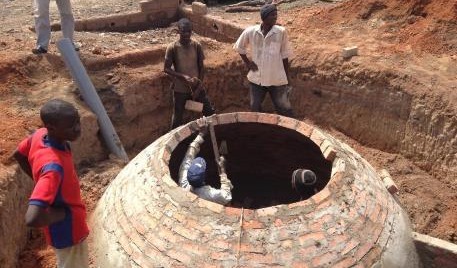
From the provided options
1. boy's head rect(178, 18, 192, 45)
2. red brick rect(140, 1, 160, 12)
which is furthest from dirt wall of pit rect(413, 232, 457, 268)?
red brick rect(140, 1, 160, 12)

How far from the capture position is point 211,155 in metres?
6.66

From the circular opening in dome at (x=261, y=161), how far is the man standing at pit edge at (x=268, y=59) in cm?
100

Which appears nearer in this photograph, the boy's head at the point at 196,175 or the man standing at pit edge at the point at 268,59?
the boy's head at the point at 196,175

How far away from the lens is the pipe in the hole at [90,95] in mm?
7566

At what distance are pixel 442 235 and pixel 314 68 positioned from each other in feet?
11.9

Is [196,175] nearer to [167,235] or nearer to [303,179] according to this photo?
[167,235]

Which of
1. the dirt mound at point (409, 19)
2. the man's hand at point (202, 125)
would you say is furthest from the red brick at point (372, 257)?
the dirt mound at point (409, 19)

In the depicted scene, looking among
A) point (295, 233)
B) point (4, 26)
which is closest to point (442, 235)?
point (295, 233)

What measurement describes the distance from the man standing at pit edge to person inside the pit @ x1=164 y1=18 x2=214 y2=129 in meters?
0.70

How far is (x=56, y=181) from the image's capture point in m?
3.58

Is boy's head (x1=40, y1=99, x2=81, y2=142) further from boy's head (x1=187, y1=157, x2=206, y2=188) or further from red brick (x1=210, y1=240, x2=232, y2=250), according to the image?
red brick (x1=210, y1=240, x2=232, y2=250)

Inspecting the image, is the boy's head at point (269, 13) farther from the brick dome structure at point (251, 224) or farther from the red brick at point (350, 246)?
the red brick at point (350, 246)

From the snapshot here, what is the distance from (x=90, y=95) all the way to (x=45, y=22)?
5.00ft

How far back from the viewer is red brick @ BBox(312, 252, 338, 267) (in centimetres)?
420
